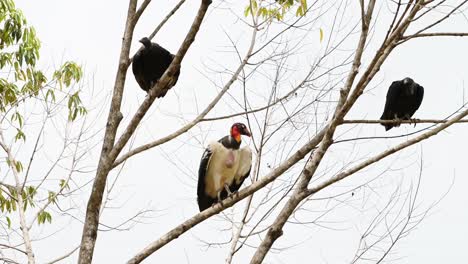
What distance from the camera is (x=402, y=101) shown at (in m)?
6.53

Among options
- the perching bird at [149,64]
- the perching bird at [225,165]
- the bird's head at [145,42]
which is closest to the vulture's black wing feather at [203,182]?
the perching bird at [225,165]

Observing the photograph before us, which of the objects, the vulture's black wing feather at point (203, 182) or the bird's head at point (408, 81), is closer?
the vulture's black wing feather at point (203, 182)

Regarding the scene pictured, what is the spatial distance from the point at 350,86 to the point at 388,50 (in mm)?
289

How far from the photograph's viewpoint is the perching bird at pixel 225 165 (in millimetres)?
5141

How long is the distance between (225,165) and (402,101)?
7.68ft

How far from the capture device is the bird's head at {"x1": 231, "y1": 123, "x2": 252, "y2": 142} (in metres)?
5.09

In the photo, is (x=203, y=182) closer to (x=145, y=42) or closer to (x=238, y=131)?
(x=238, y=131)

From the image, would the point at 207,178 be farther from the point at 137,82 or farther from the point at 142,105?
the point at 142,105

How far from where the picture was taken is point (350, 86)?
3.31 meters

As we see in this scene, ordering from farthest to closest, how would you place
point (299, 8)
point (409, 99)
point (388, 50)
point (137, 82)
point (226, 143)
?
point (409, 99) → point (137, 82) → point (226, 143) → point (299, 8) → point (388, 50)

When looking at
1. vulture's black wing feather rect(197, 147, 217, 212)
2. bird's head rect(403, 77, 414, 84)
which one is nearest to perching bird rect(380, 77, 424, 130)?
bird's head rect(403, 77, 414, 84)

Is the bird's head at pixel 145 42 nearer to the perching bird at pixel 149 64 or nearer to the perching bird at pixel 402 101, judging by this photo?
the perching bird at pixel 149 64

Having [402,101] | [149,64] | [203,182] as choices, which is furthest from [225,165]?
[402,101]

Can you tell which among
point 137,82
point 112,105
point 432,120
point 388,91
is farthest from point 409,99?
point 112,105
